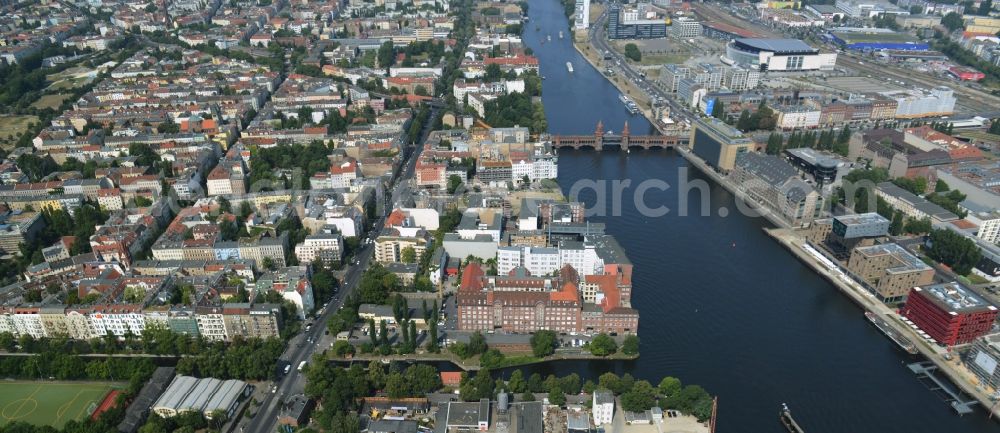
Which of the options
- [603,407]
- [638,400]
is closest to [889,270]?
[638,400]

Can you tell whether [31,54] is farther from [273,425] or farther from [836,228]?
[836,228]

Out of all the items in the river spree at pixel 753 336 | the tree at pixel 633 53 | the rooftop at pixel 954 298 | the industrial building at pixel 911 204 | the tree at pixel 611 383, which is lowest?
the river spree at pixel 753 336

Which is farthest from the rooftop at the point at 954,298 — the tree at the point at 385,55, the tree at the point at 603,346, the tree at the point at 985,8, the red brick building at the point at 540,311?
the tree at the point at 985,8

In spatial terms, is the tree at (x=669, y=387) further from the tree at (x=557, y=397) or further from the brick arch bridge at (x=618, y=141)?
the brick arch bridge at (x=618, y=141)

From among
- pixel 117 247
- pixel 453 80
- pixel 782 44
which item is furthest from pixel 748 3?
pixel 117 247

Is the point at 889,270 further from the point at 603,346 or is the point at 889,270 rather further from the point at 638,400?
the point at 638,400

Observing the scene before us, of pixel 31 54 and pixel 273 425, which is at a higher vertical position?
pixel 31 54

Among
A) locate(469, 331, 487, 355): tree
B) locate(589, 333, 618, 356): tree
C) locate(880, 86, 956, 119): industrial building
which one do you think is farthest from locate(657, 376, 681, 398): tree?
locate(880, 86, 956, 119): industrial building
